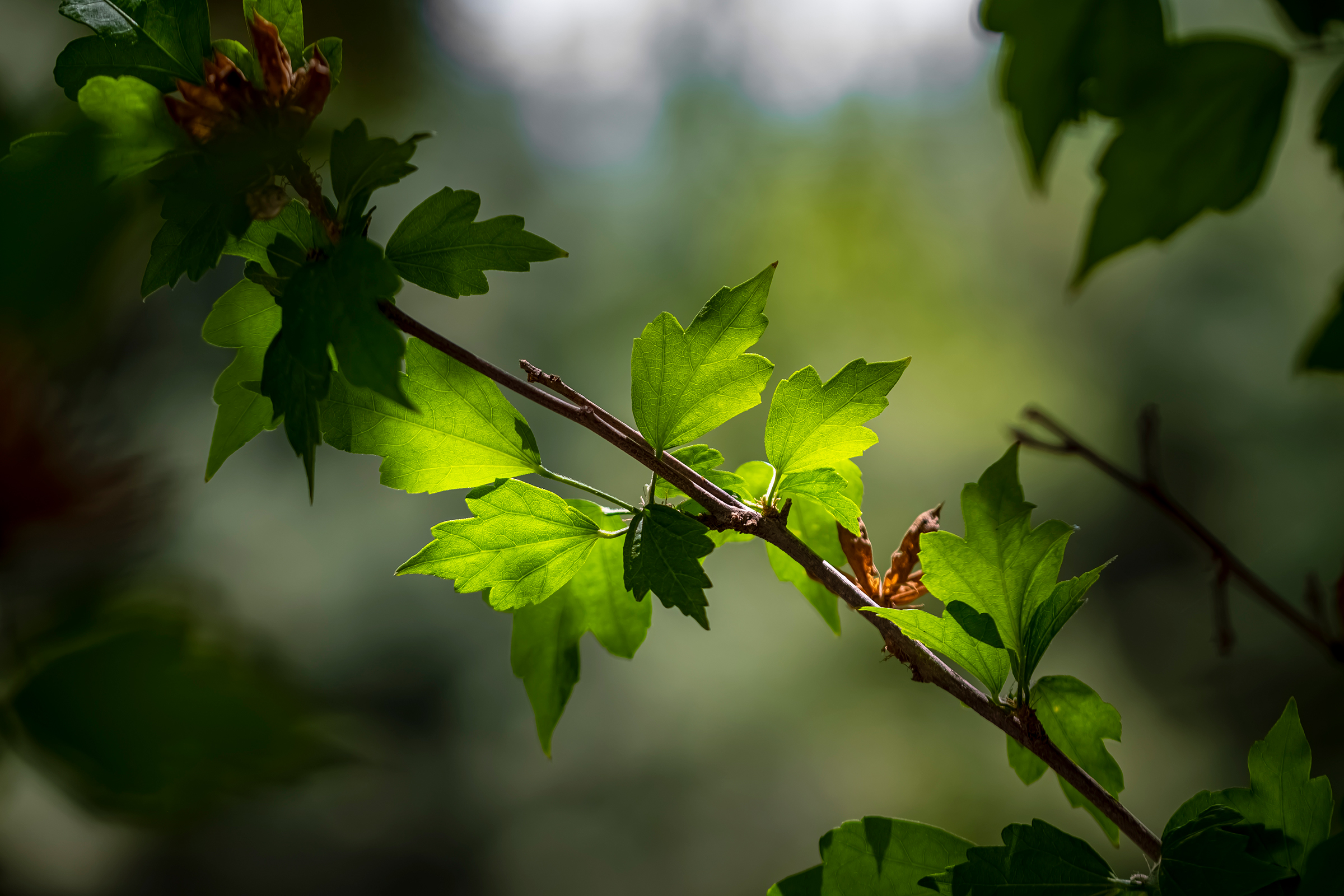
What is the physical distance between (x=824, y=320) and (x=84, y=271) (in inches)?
68.6

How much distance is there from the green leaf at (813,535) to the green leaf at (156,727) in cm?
23

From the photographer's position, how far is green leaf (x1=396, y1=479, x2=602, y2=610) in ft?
0.99

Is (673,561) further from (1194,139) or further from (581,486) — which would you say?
(1194,139)

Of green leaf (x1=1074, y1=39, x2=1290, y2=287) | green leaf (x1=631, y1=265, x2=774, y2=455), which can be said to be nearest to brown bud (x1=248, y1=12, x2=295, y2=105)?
green leaf (x1=631, y1=265, x2=774, y2=455)

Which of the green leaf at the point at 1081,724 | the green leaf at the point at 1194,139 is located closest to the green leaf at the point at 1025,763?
the green leaf at the point at 1081,724

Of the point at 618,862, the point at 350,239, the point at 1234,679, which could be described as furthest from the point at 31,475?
the point at 1234,679

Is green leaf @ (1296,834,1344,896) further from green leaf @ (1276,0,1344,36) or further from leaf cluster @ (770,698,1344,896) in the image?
green leaf @ (1276,0,1344,36)

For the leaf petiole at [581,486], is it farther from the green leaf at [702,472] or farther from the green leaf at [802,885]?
the green leaf at [802,885]

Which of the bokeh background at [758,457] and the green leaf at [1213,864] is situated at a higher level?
the bokeh background at [758,457]

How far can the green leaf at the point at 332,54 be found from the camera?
0.93ft

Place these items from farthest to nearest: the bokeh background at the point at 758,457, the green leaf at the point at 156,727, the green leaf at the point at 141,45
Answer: the bokeh background at the point at 758,457, the green leaf at the point at 141,45, the green leaf at the point at 156,727

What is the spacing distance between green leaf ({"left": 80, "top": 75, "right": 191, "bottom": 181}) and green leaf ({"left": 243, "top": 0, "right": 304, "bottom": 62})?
2.1 inches

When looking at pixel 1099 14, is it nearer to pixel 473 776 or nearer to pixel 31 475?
pixel 31 475

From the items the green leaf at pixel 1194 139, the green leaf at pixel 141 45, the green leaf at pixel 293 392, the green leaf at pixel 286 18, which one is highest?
the green leaf at pixel 286 18
